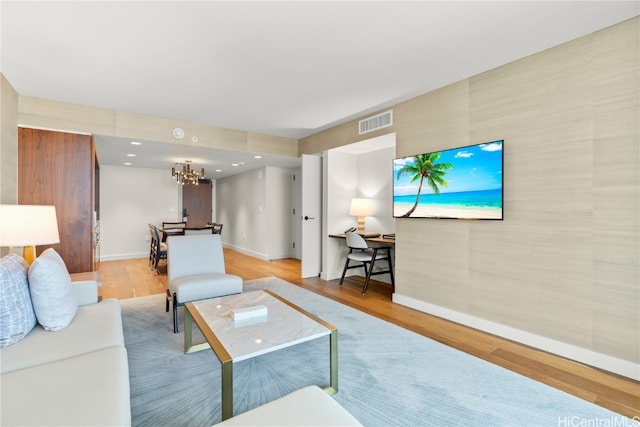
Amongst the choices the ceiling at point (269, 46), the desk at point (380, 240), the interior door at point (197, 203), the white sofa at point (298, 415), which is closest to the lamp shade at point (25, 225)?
the ceiling at point (269, 46)

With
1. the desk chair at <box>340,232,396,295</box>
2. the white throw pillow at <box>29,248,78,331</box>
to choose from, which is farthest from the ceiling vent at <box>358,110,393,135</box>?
the white throw pillow at <box>29,248,78,331</box>

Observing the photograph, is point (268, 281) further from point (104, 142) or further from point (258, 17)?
point (258, 17)

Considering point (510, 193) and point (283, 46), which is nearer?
point (283, 46)

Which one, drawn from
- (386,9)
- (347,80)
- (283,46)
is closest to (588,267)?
(386,9)

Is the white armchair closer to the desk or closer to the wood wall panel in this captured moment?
the desk

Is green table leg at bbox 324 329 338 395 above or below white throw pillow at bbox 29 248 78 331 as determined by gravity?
below

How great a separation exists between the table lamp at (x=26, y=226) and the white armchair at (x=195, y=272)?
0.99 metres

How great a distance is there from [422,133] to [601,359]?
99.2 inches

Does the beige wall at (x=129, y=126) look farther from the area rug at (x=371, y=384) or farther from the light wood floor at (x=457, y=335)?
the area rug at (x=371, y=384)

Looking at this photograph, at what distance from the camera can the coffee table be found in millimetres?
1588

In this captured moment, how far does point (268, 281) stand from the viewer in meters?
4.78

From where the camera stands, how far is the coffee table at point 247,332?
1.59 metres

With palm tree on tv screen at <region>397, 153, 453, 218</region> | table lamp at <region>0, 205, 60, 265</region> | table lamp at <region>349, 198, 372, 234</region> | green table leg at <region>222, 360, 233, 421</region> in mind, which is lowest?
green table leg at <region>222, 360, 233, 421</region>

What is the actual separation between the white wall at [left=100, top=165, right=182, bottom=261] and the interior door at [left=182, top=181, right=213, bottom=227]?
0.67 meters
